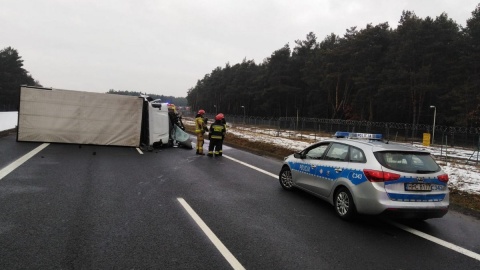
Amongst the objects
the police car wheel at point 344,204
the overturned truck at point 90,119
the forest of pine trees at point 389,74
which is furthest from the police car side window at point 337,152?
the forest of pine trees at point 389,74

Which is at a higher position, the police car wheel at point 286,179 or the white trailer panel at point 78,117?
the white trailer panel at point 78,117

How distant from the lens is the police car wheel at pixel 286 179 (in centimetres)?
860

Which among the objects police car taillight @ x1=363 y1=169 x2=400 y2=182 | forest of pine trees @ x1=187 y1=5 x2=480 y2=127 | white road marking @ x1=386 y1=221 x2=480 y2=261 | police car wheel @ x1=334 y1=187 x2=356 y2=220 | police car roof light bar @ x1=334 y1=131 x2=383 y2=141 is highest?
forest of pine trees @ x1=187 y1=5 x2=480 y2=127

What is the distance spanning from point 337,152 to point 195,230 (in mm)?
3256

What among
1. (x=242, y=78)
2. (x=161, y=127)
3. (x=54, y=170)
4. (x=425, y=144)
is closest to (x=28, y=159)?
(x=54, y=170)

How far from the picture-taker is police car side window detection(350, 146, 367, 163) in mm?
6441

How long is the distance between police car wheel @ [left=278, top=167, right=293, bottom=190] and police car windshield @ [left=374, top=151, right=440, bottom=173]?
267cm

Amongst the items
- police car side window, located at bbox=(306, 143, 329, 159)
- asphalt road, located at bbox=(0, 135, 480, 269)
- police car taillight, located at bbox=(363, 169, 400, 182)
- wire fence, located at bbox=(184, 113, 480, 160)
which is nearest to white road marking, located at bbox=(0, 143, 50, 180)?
asphalt road, located at bbox=(0, 135, 480, 269)

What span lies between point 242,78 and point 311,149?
329 ft

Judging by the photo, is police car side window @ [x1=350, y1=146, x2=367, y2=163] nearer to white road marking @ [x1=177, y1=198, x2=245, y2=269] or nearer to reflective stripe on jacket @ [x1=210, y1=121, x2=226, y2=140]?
white road marking @ [x1=177, y1=198, x2=245, y2=269]

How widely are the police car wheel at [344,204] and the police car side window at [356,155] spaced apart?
56cm

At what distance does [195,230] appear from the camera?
215 inches

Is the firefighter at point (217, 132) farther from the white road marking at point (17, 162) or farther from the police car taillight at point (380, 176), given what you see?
the police car taillight at point (380, 176)

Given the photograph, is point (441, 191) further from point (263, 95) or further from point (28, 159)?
point (263, 95)
